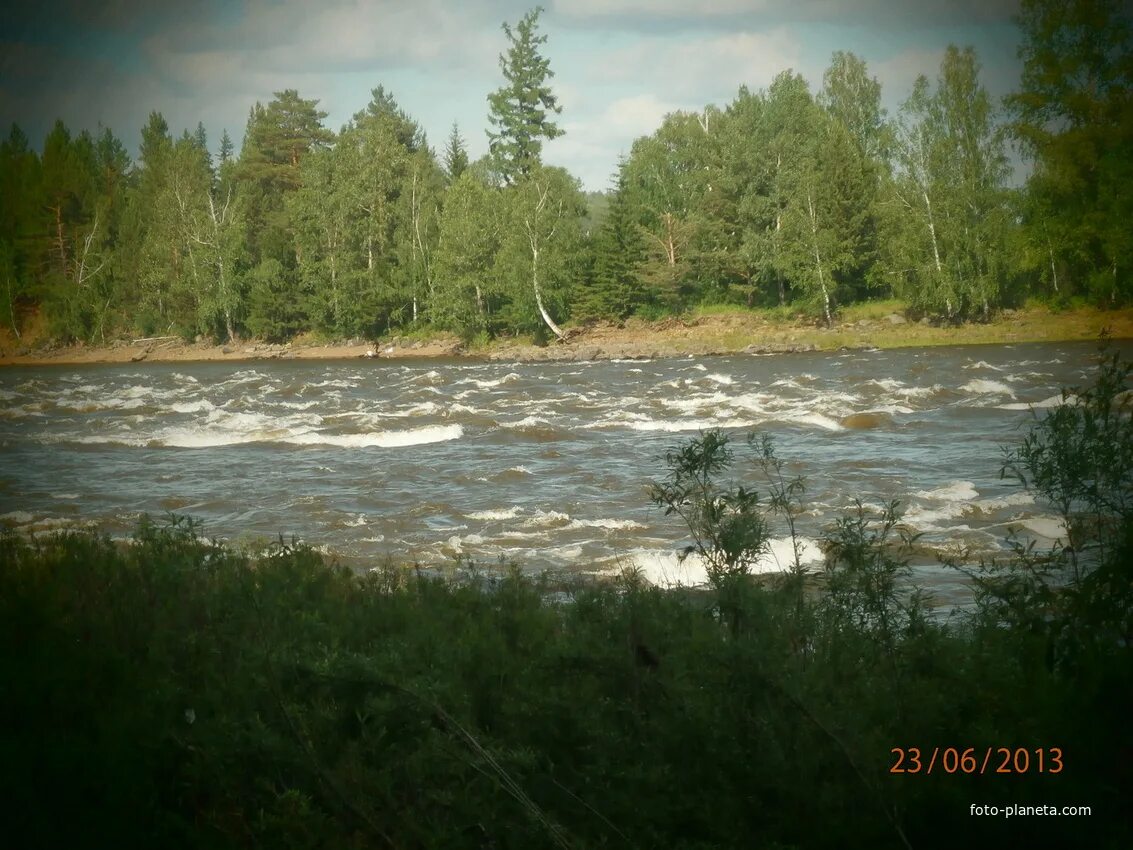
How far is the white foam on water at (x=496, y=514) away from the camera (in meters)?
14.0

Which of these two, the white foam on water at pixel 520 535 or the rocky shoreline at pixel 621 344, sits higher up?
the rocky shoreline at pixel 621 344

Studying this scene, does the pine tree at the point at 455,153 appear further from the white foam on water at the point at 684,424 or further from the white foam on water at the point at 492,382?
the white foam on water at the point at 684,424

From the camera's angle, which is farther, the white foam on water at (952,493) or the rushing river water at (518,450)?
the white foam on water at (952,493)

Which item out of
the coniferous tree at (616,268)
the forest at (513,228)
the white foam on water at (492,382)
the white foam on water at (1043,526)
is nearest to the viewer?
the white foam on water at (1043,526)

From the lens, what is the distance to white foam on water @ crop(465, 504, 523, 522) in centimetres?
1402

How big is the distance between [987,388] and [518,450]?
1313cm

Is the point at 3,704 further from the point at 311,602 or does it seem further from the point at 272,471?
the point at 272,471

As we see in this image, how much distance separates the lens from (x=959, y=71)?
44.1 ft

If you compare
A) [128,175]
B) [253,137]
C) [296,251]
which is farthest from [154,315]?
[253,137]

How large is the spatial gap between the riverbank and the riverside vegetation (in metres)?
28.2

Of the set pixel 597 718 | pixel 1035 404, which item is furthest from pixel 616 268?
pixel 597 718

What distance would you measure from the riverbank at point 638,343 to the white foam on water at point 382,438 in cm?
1893

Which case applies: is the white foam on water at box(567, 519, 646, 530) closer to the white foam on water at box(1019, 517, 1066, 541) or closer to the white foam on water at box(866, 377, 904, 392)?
the white foam on water at box(1019, 517, 1066, 541)

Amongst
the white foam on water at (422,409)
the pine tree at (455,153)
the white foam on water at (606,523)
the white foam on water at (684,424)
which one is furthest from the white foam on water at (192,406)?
the pine tree at (455,153)
